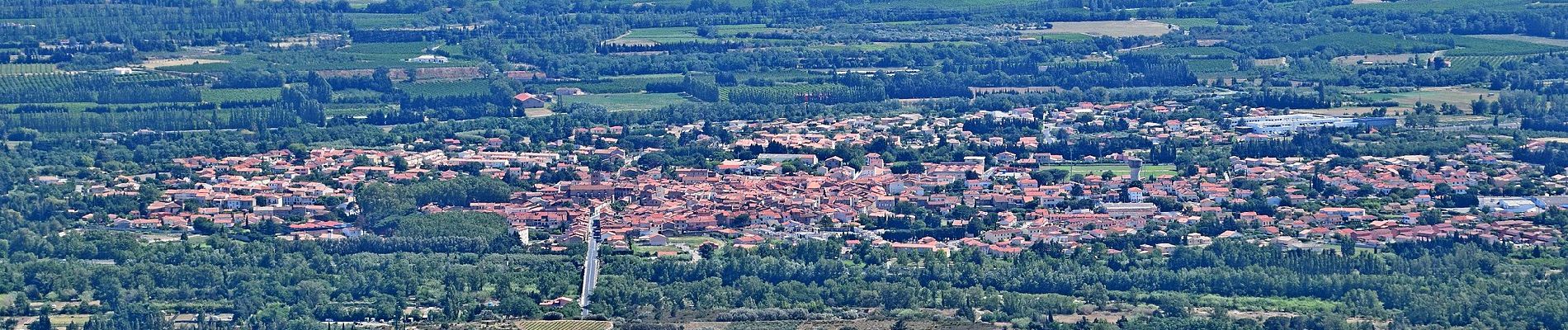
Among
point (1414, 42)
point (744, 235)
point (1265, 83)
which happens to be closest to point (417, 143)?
point (744, 235)

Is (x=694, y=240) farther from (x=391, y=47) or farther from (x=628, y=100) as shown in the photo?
(x=391, y=47)

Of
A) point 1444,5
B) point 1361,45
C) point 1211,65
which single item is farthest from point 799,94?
point 1444,5

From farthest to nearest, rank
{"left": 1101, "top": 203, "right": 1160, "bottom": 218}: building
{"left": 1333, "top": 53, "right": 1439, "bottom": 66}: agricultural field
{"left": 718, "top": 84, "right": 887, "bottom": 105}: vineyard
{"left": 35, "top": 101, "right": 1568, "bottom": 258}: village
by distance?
{"left": 1333, "top": 53, "right": 1439, "bottom": 66}: agricultural field → {"left": 718, "top": 84, "right": 887, "bottom": 105}: vineyard → {"left": 1101, "top": 203, "right": 1160, "bottom": 218}: building → {"left": 35, "top": 101, "right": 1568, "bottom": 258}: village

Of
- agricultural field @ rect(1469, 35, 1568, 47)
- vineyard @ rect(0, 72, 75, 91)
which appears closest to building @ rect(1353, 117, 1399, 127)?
agricultural field @ rect(1469, 35, 1568, 47)

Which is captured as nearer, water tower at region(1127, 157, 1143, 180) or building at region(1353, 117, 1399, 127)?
water tower at region(1127, 157, 1143, 180)

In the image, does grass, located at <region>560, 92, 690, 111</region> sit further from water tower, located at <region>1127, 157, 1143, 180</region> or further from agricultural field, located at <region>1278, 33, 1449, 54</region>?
agricultural field, located at <region>1278, 33, 1449, 54</region>

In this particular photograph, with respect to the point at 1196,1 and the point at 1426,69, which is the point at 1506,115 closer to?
the point at 1426,69
